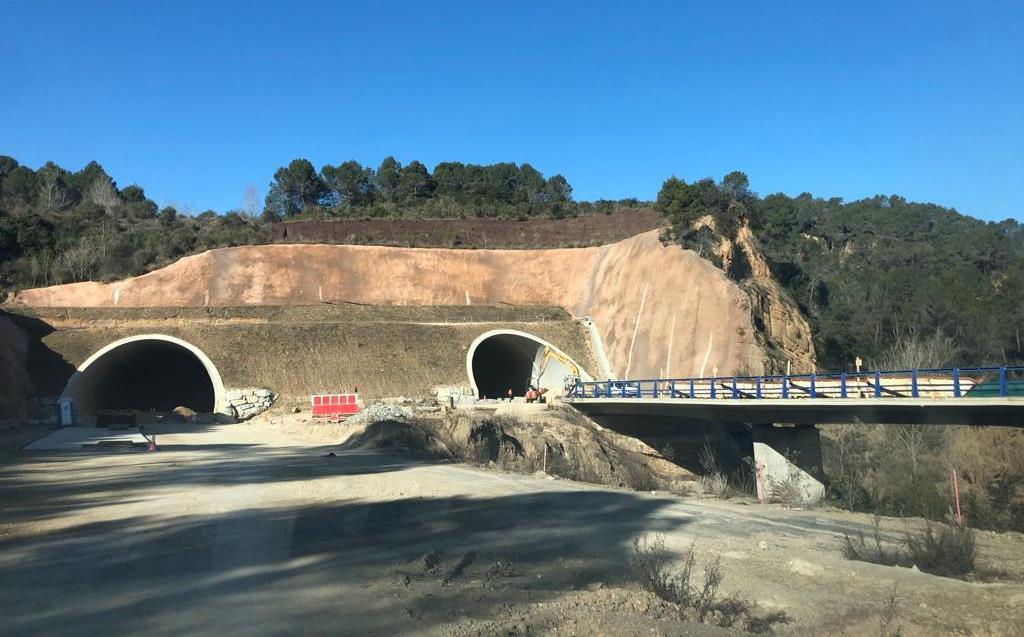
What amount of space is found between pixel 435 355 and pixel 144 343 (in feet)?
57.2

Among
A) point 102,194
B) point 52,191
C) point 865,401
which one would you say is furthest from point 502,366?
point 52,191

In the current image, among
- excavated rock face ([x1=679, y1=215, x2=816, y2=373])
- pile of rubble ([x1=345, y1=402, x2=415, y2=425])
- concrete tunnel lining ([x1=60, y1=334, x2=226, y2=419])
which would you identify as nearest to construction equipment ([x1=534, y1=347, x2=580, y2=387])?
excavated rock face ([x1=679, y1=215, x2=816, y2=373])

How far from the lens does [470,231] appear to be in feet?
213

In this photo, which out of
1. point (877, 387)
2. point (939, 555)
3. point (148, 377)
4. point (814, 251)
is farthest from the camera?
point (814, 251)

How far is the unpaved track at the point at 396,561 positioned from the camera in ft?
21.4

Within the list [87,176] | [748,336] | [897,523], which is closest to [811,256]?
[748,336]

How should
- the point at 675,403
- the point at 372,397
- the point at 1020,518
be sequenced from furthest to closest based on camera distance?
1. the point at 372,397
2. the point at 675,403
3. the point at 1020,518

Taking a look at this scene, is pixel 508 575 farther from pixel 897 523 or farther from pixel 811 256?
pixel 811 256

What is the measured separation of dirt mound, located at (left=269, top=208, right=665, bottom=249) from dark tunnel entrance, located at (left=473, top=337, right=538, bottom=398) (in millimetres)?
12500

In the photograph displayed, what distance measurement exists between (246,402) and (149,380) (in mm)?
14461

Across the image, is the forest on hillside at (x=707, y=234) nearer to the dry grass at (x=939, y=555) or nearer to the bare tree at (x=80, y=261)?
the bare tree at (x=80, y=261)

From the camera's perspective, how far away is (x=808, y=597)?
782 cm

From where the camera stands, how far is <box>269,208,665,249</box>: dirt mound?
200 feet

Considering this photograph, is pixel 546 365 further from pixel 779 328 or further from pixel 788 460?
pixel 788 460
